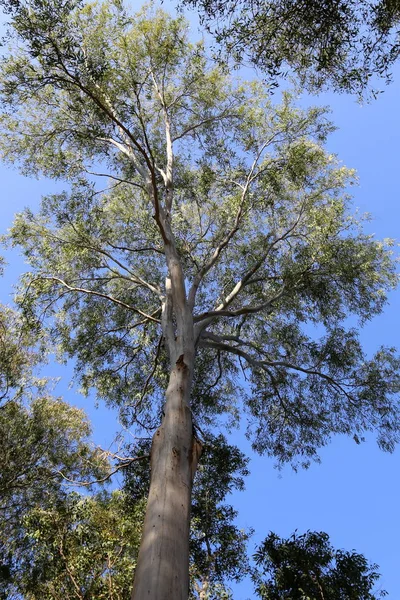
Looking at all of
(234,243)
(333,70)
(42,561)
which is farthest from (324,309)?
(42,561)

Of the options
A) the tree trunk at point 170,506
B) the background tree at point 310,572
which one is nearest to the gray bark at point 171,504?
the tree trunk at point 170,506

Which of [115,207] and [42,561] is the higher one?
[115,207]

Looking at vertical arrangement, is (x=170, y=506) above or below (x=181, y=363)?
below

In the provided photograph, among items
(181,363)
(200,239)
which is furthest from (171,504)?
(200,239)

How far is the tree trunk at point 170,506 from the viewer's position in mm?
2885

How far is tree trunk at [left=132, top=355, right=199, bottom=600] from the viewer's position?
2885 mm

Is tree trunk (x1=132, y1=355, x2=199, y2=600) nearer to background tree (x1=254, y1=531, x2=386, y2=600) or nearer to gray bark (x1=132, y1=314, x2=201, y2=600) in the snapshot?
gray bark (x1=132, y1=314, x2=201, y2=600)

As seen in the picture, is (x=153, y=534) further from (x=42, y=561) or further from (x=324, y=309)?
(x=324, y=309)

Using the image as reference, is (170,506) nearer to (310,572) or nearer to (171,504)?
(171,504)

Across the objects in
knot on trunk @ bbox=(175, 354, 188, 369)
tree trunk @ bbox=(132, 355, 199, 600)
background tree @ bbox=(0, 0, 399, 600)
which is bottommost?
tree trunk @ bbox=(132, 355, 199, 600)

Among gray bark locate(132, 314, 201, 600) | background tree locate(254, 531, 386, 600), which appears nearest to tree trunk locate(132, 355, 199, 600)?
gray bark locate(132, 314, 201, 600)

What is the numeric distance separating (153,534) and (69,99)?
9.16 meters

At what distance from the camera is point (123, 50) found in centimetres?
945

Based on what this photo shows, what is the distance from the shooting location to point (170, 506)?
3.50 meters
